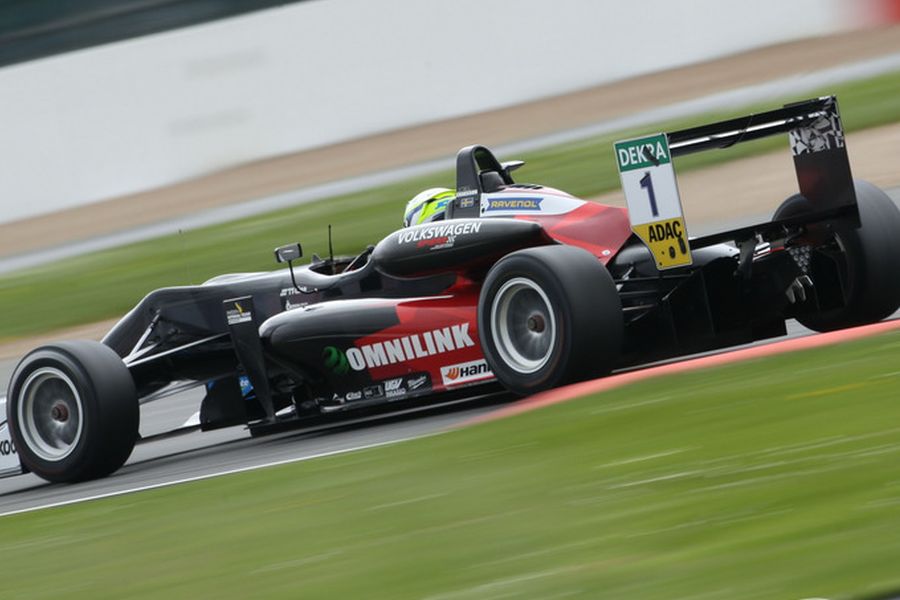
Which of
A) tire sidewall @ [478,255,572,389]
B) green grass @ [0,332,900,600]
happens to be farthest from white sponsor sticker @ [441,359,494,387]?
green grass @ [0,332,900,600]

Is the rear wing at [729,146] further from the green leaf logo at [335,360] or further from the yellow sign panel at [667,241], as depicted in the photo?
the green leaf logo at [335,360]

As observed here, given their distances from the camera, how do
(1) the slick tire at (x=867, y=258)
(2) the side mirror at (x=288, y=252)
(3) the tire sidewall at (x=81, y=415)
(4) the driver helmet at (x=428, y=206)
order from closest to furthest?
(1) the slick tire at (x=867, y=258), (3) the tire sidewall at (x=81, y=415), (4) the driver helmet at (x=428, y=206), (2) the side mirror at (x=288, y=252)

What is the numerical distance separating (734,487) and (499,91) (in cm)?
1682

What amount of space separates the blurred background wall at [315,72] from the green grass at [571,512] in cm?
1409

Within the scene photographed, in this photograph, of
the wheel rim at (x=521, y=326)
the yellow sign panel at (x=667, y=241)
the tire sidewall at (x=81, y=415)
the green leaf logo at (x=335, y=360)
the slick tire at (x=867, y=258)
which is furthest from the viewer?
the green leaf logo at (x=335, y=360)

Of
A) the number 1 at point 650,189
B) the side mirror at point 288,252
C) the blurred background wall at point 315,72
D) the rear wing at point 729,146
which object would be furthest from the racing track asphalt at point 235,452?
the blurred background wall at point 315,72

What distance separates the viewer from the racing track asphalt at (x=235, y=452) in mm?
8750

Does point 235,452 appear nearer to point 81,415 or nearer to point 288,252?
point 81,415

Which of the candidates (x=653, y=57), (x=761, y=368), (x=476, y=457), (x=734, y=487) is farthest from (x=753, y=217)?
(x=734, y=487)

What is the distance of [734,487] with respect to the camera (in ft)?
18.2

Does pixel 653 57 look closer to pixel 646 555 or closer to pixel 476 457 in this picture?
pixel 476 457

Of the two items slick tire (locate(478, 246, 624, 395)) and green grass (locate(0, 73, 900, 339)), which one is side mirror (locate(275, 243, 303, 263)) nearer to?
slick tire (locate(478, 246, 624, 395))

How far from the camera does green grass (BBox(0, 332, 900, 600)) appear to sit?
15.6ft

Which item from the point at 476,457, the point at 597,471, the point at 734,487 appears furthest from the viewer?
the point at 476,457
